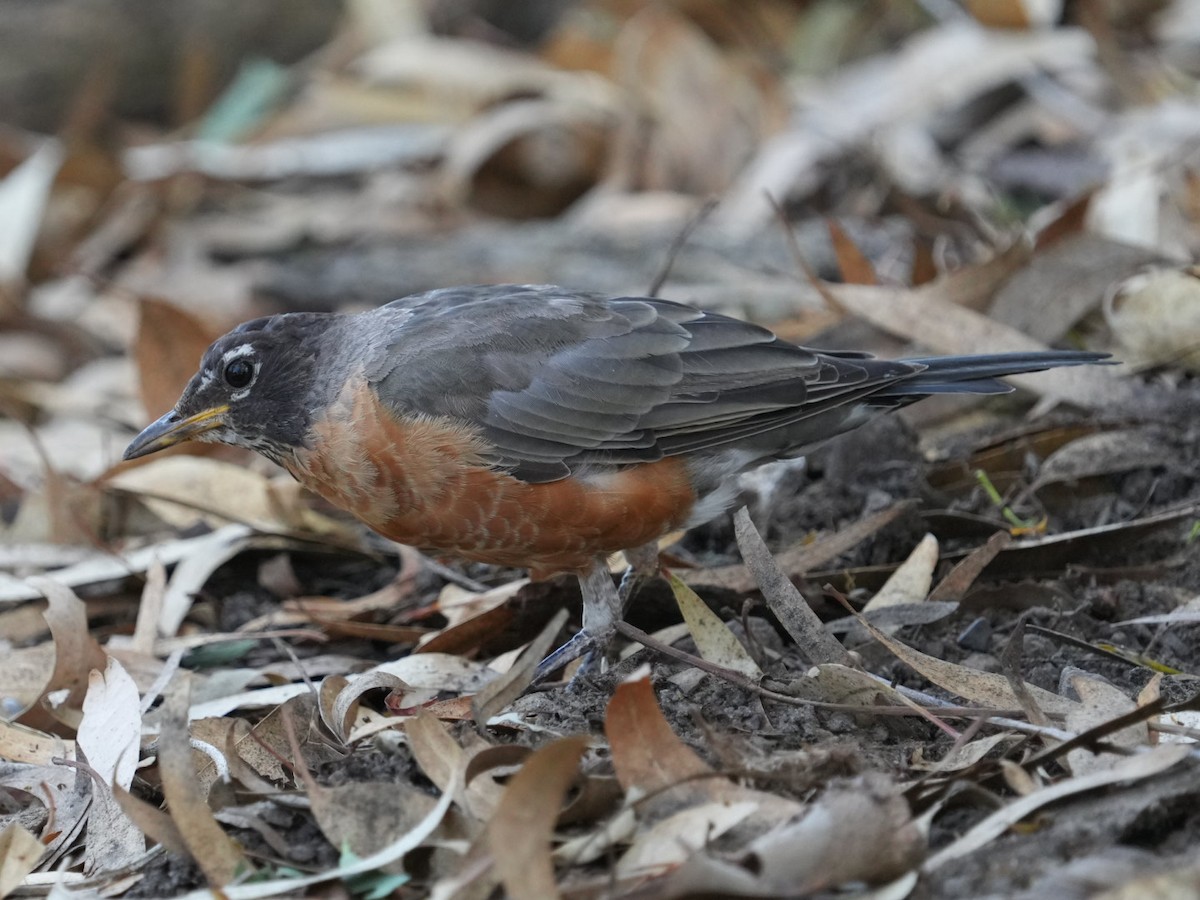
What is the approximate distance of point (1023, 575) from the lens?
190 inches

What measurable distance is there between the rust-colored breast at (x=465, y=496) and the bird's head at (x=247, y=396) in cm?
18

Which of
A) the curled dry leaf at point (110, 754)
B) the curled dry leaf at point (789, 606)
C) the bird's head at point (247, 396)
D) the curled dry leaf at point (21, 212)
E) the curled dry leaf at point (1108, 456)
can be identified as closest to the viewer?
the curled dry leaf at point (110, 754)

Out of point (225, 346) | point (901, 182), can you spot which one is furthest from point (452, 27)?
point (225, 346)

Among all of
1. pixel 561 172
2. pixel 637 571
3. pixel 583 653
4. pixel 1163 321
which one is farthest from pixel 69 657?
pixel 561 172

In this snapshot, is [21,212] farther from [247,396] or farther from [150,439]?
[247,396]

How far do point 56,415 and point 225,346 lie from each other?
3.36 m

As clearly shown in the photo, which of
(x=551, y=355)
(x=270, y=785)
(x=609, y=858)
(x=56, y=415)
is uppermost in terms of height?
(x=551, y=355)

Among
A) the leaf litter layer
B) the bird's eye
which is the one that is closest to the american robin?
the bird's eye

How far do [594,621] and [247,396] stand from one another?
1490 mm

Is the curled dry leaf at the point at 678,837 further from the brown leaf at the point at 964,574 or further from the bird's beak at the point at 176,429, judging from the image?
the bird's beak at the point at 176,429

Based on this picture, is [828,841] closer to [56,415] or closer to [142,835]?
[142,835]

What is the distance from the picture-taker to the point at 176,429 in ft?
16.4

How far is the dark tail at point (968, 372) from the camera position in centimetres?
479

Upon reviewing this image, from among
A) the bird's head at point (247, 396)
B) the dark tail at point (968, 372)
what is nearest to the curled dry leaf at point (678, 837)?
the dark tail at point (968, 372)
